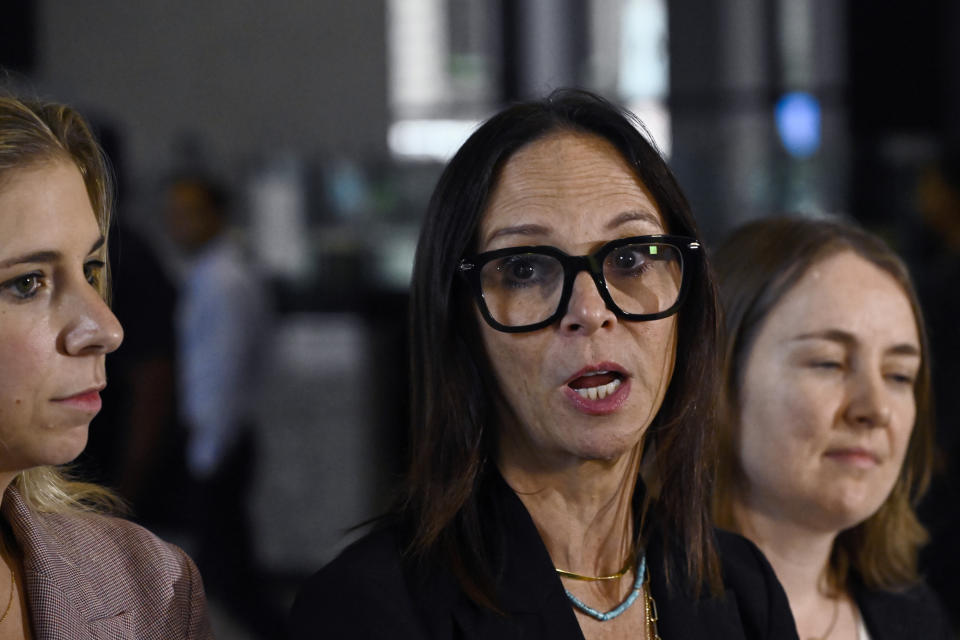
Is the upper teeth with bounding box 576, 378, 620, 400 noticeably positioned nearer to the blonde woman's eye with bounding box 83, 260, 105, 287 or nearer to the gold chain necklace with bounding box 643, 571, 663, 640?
the gold chain necklace with bounding box 643, 571, 663, 640

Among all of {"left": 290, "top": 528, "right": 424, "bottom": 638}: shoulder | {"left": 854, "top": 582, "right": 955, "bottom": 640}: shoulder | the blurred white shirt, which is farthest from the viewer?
the blurred white shirt

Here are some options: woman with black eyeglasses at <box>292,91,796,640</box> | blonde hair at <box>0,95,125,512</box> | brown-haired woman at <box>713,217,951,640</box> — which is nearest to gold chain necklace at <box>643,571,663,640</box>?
woman with black eyeglasses at <box>292,91,796,640</box>

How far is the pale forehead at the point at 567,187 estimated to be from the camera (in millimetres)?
1393

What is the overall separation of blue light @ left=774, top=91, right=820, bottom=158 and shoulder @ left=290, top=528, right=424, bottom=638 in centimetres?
579

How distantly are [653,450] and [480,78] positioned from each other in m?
5.61

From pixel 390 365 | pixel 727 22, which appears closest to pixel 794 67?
pixel 727 22

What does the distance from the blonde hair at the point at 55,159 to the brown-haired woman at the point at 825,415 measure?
932 millimetres

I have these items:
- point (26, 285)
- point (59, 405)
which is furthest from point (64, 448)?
point (26, 285)

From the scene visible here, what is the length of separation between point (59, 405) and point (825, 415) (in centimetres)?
106

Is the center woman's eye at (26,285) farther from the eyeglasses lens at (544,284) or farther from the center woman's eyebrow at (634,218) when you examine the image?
the center woman's eyebrow at (634,218)

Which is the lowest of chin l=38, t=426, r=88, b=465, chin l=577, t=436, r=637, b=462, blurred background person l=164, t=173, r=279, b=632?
blurred background person l=164, t=173, r=279, b=632

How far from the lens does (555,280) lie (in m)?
1.38

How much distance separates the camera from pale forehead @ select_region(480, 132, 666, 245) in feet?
4.57

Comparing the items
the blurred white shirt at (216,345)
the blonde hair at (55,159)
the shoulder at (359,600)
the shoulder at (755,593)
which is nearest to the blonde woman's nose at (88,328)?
the blonde hair at (55,159)
